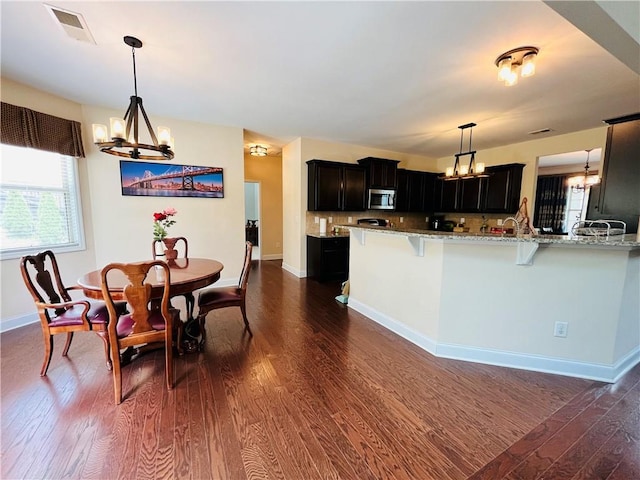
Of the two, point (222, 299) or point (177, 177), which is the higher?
point (177, 177)

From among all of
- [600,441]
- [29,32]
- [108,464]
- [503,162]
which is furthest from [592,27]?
Answer: [503,162]

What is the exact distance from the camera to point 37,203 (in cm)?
311

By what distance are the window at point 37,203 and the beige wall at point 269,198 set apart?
364 centimetres

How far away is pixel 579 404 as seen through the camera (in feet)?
6.00

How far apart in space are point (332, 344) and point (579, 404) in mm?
1898

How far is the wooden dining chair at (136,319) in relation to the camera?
1.75 m

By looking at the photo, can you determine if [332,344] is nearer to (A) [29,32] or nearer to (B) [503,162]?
(A) [29,32]

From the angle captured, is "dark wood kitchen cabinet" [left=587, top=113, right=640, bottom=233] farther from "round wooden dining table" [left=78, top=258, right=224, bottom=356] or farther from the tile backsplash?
"round wooden dining table" [left=78, top=258, right=224, bottom=356]

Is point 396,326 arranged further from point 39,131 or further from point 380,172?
point 39,131

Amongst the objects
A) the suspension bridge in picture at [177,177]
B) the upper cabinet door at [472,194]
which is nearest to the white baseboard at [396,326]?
the suspension bridge in picture at [177,177]

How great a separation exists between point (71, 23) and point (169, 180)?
2277 mm

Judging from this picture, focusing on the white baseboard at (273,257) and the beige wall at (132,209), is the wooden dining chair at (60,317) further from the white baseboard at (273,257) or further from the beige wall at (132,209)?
the white baseboard at (273,257)

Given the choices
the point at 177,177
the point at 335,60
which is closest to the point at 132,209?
the point at 177,177

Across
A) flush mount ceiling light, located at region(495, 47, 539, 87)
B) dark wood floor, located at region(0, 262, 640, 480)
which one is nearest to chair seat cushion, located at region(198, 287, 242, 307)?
dark wood floor, located at region(0, 262, 640, 480)
